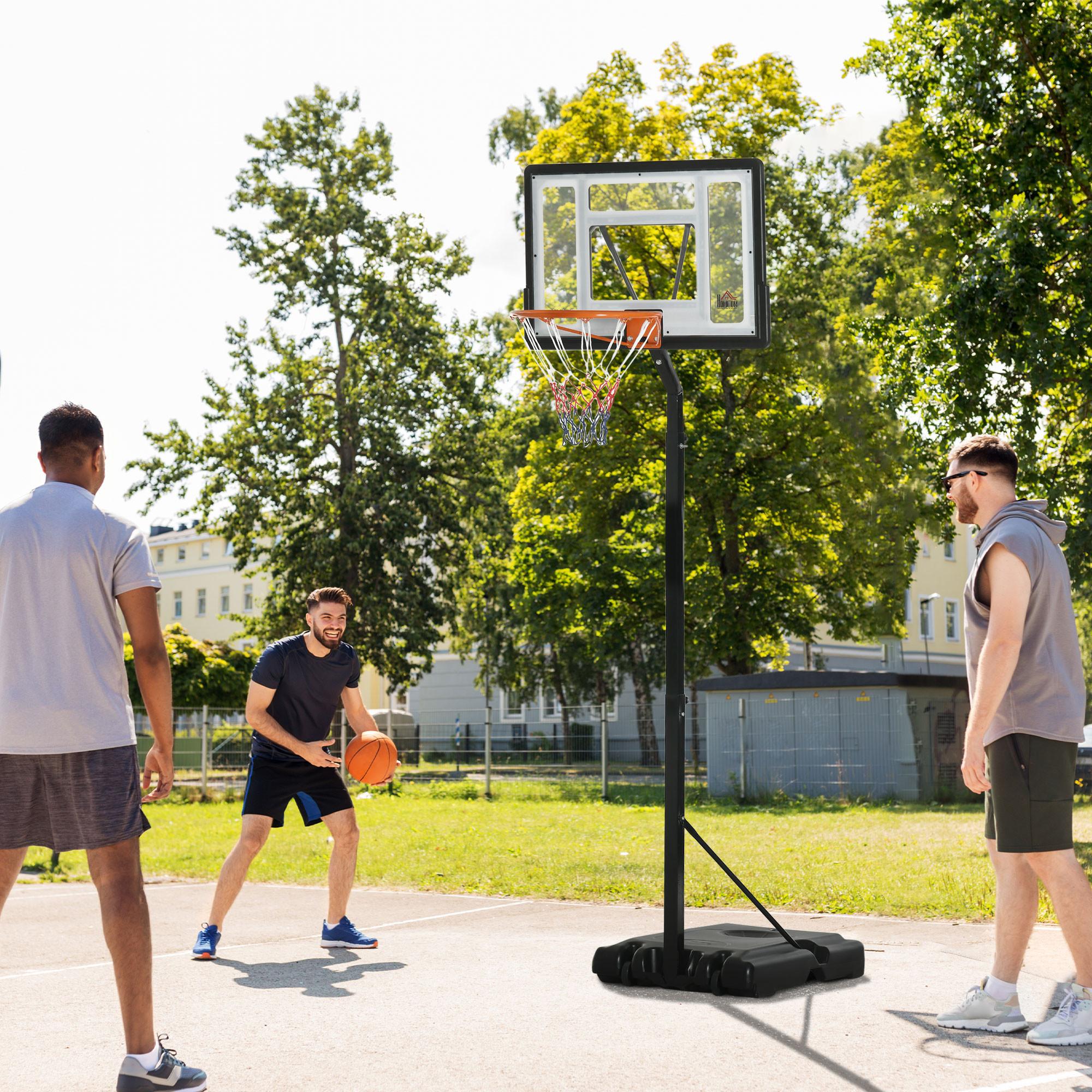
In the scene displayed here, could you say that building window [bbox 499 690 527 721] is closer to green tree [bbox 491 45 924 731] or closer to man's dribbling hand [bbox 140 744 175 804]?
green tree [bbox 491 45 924 731]

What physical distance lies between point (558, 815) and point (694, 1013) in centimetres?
1534

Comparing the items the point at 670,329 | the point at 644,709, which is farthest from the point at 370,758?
the point at 644,709

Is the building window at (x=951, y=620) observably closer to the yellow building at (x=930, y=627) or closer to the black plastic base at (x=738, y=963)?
the yellow building at (x=930, y=627)

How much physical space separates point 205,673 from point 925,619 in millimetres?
39365

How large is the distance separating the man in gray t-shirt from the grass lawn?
6119 mm

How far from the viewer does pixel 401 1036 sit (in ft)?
18.6

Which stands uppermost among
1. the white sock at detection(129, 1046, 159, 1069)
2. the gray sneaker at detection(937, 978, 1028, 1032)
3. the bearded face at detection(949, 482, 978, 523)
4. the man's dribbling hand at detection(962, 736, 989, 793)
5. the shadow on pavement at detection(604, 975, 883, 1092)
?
the bearded face at detection(949, 482, 978, 523)

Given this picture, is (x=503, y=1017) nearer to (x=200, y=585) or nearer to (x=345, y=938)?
(x=345, y=938)

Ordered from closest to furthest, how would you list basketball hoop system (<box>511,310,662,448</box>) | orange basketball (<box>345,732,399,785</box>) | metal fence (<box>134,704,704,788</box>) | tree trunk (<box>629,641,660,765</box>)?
basketball hoop system (<box>511,310,662,448</box>)
orange basketball (<box>345,732,399,785</box>)
metal fence (<box>134,704,704,788</box>)
tree trunk (<box>629,641,660,765</box>)

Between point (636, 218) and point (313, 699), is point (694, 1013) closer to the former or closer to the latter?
point (313, 699)

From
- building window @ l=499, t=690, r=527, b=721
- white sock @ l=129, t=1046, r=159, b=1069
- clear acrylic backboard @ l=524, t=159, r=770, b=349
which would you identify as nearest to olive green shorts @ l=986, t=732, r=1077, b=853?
clear acrylic backboard @ l=524, t=159, r=770, b=349

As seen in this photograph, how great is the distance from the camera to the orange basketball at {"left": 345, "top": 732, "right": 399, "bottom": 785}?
29.5ft

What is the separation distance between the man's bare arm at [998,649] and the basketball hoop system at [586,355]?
264cm

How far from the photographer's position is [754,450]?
2923cm
